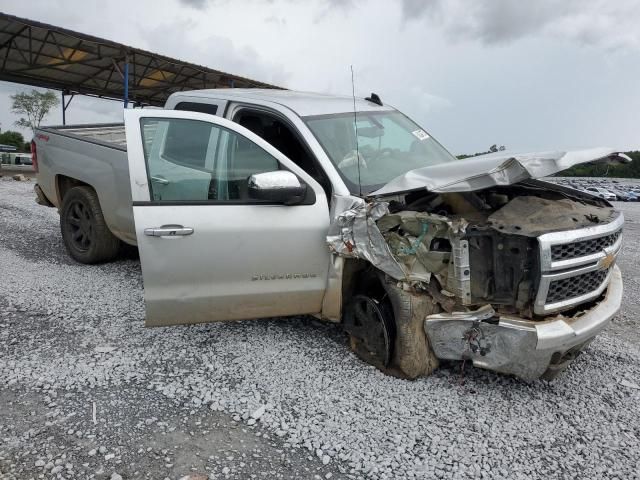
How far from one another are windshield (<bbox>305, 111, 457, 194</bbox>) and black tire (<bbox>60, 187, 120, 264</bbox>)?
294 centimetres

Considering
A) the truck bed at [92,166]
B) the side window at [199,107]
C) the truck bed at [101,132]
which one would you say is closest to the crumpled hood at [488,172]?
the side window at [199,107]

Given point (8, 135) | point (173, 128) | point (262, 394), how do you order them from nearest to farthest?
point (262, 394)
point (173, 128)
point (8, 135)

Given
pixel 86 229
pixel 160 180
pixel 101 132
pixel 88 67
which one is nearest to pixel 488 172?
pixel 160 180

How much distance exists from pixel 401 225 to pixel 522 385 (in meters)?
1.35

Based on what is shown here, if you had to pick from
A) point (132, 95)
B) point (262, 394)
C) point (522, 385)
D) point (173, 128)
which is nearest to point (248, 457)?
point (262, 394)

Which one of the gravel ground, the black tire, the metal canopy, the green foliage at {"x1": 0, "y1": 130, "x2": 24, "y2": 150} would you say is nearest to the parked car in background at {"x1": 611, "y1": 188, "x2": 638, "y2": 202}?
the metal canopy

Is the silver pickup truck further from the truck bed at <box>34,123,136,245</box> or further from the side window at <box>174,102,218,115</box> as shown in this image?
the truck bed at <box>34,123,136,245</box>

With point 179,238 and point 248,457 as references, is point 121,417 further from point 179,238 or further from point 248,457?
point 179,238

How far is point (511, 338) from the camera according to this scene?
2.82 m

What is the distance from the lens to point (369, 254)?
10.2 ft

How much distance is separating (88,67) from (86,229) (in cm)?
1138

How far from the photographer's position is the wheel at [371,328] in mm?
3207

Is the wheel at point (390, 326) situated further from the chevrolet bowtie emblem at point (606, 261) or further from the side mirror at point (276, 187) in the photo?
the chevrolet bowtie emblem at point (606, 261)

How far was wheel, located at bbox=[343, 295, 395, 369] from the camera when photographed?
3.21 m
